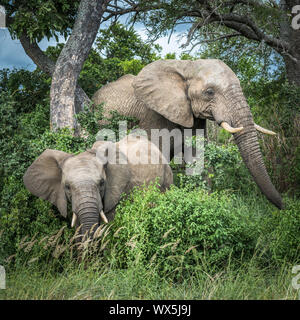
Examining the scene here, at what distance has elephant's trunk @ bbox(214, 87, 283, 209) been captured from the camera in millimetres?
7914

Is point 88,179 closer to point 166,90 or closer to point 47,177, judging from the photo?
point 47,177

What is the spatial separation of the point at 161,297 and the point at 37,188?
238 centimetres

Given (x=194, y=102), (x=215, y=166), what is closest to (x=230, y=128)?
(x=215, y=166)

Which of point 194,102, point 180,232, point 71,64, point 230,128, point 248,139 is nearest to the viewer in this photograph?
point 180,232

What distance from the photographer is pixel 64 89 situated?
9.59 meters

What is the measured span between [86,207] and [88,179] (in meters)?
0.35

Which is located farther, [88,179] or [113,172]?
[113,172]

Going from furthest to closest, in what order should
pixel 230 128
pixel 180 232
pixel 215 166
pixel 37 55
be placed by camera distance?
pixel 37 55
pixel 215 166
pixel 230 128
pixel 180 232

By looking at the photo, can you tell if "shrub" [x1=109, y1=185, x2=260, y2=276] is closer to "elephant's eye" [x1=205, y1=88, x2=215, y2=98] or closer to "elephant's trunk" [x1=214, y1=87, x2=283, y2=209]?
"elephant's trunk" [x1=214, y1=87, x2=283, y2=209]

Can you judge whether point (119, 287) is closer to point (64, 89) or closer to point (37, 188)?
point (37, 188)

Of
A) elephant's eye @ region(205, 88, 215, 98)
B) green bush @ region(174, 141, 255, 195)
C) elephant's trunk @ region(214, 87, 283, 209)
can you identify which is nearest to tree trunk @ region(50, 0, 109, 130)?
green bush @ region(174, 141, 255, 195)

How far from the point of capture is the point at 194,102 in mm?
8492

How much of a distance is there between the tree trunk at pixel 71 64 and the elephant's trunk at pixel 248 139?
3.29 m

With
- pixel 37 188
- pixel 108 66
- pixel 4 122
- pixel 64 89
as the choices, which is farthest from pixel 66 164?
pixel 108 66
